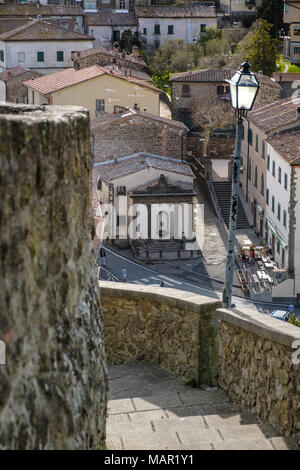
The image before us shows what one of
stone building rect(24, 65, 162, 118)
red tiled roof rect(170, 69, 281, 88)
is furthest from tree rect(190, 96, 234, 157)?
stone building rect(24, 65, 162, 118)

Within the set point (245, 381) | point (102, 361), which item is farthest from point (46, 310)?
point (245, 381)

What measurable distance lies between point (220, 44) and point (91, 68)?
959 inches

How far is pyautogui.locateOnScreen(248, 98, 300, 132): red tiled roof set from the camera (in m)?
42.5

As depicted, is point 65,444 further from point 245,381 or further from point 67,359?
point 245,381

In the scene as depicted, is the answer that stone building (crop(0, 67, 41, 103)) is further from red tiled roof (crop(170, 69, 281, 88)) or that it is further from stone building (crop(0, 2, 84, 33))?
stone building (crop(0, 2, 84, 33))

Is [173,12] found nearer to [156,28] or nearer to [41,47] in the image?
[156,28]

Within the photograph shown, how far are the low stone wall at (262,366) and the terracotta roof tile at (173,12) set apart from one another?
74000 millimetres

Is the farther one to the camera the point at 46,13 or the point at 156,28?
the point at 156,28

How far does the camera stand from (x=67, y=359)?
222 inches

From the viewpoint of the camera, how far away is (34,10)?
78688 mm

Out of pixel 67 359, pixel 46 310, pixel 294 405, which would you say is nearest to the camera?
pixel 46 310

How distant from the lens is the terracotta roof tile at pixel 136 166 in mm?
43031

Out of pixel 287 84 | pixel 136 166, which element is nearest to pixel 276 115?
pixel 136 166

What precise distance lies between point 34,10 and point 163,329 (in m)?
72.5
